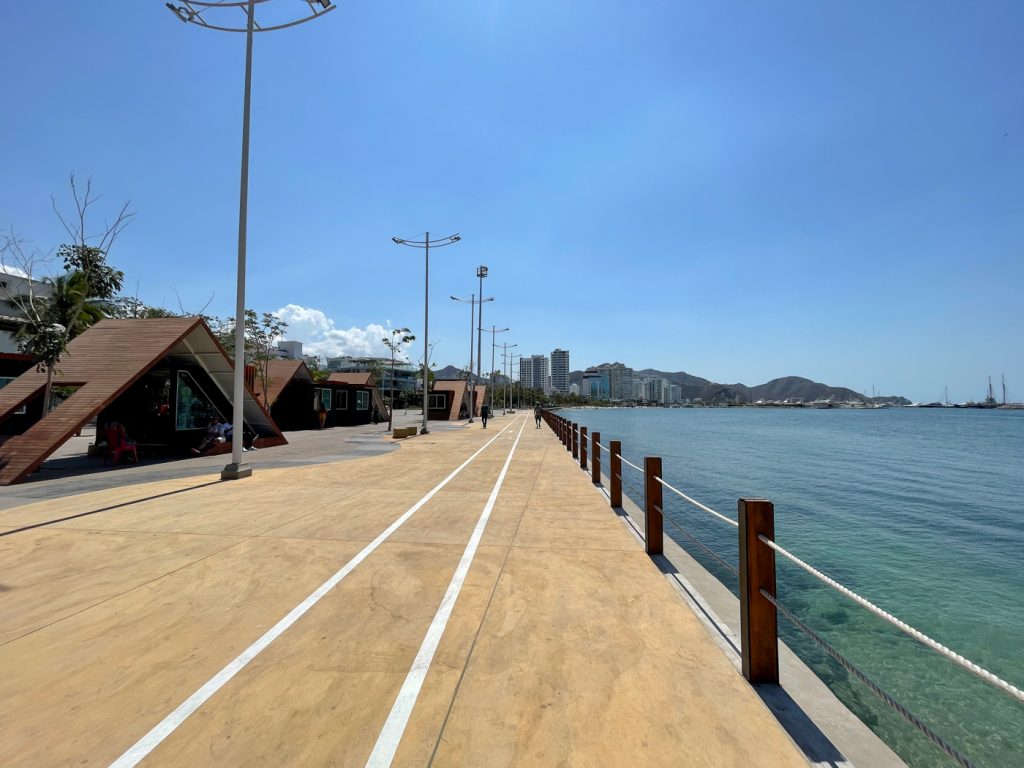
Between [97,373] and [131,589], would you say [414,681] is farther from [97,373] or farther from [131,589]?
[97,373]

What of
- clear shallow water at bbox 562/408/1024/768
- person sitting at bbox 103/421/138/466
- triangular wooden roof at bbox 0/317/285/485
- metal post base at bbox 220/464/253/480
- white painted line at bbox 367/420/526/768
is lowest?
clear shallow water at bbox 562/408/1024/768

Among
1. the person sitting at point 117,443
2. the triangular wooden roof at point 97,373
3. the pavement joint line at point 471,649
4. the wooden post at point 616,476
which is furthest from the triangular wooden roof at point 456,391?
the pavement joint line at point 471,649

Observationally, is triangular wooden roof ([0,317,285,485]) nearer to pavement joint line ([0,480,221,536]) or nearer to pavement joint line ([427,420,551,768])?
pavement joint line ([0,480,221,536])

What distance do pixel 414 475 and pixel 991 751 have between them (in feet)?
32.7

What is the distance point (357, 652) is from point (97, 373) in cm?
1370

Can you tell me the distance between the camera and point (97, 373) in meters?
12.6

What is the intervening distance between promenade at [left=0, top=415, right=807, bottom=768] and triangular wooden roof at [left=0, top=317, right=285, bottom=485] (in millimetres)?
5262

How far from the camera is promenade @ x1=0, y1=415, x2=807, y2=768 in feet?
8.20

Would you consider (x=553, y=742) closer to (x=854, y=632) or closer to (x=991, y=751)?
(x=991, y=751)

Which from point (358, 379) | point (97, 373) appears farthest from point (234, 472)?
point (358, 379)

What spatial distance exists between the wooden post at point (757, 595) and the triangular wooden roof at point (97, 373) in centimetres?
1363

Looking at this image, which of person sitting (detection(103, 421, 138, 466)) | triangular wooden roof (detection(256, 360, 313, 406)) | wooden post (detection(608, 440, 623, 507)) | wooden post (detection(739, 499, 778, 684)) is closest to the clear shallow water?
wooden post (detection(739, 499, 778, 684))

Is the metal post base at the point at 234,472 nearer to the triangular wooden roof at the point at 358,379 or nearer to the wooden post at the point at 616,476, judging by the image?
the wooden post at the point at 616,476

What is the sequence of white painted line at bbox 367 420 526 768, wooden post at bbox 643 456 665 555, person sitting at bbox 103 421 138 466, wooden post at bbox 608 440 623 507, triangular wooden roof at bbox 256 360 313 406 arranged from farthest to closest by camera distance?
triangular wooden roof at bbox 256 360 313 406 → person sitting at bbox 103 421 138 466 → wooden post at bbox 608 440 623 507 → wooden post at bbox 643 456 665 555 → white painted line at bbox 367 420 526 768
